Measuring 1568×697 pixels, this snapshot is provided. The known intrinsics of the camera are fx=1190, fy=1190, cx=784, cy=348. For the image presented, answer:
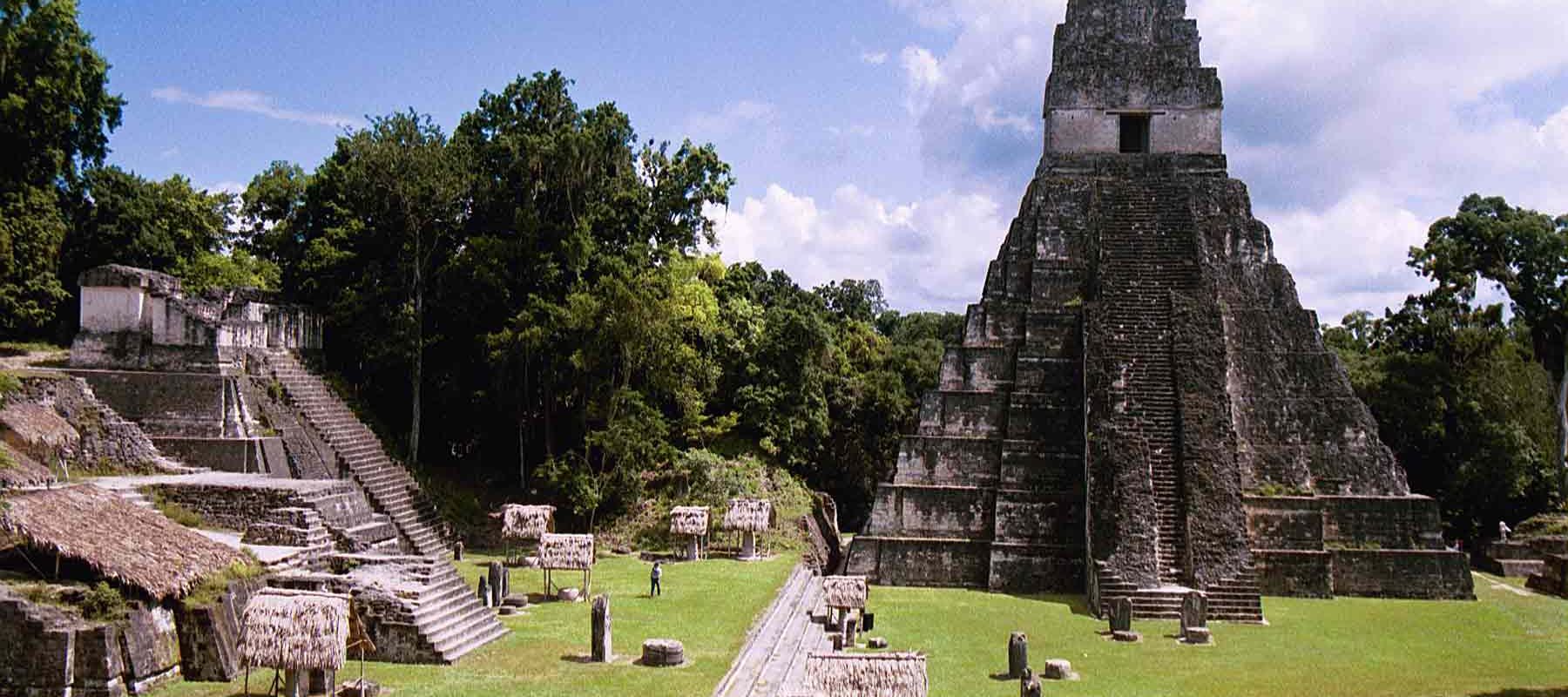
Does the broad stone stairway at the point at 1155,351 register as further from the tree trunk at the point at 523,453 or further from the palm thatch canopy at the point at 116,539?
the tree trunk at the point at 523,453

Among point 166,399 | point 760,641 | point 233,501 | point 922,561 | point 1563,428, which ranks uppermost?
point 1563,428

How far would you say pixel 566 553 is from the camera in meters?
18.8

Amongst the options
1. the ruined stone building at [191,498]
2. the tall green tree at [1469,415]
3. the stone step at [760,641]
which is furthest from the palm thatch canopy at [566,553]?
the tall green tree at [1469,415]

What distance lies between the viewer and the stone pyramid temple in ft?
66.9

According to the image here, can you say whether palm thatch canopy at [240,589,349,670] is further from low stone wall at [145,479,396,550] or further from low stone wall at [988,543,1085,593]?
low stone wall at [988,543,1085,593]

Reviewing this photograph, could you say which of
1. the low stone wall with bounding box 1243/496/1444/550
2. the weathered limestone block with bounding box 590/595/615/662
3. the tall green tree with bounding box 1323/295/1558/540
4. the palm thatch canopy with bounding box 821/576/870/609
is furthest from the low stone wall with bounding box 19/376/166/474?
the tall green tree with bounding box 1323/295/1558/540

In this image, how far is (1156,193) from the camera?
85.1ft

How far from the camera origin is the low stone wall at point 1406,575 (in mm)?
20828

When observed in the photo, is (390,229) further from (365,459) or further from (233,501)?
(233,501)

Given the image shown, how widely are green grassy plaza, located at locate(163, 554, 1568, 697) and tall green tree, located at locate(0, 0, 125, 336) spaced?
12.0 m

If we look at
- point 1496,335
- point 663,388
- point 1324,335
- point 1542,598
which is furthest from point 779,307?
point 1324,335

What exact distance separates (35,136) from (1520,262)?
36128mm

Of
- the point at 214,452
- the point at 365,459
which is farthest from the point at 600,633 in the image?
the point at 365,459

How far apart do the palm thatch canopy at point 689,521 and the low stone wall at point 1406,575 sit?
1177 centimetres
